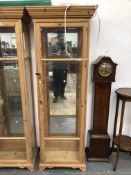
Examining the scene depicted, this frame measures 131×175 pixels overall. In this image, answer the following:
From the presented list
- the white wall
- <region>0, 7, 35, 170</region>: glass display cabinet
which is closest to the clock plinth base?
the white wall

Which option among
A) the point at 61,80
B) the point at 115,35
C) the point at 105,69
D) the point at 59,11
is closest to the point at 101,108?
the point at 105,69

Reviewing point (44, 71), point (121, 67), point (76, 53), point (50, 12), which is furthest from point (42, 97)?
point (121, 67)

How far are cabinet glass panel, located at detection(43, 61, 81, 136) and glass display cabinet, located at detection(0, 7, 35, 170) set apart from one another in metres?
0.23

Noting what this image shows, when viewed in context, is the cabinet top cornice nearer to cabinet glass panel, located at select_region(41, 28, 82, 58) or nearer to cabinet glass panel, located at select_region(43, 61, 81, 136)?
cabinet glass panel, located at select_region(41, 28, 82, 58)

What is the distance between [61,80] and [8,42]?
682 millimetres

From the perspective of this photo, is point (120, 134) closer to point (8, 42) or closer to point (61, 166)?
point (61, 166)

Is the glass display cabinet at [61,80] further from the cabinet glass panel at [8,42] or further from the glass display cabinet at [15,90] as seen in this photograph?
the cabinet glass panel at [8,42]

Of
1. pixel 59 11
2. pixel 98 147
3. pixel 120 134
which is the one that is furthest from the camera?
pixel 98 147

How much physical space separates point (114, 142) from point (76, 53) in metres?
1.14

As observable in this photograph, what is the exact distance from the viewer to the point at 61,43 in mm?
1948

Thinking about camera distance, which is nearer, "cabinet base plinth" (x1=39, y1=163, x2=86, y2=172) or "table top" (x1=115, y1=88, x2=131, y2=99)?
"table top" (x1=115, y1=88, x2=131, y2=99)

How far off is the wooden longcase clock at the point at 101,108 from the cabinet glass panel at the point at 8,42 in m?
0.86

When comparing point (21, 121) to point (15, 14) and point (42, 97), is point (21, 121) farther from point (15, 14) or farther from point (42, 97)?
point (15, 14)

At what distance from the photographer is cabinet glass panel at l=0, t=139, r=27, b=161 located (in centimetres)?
228
